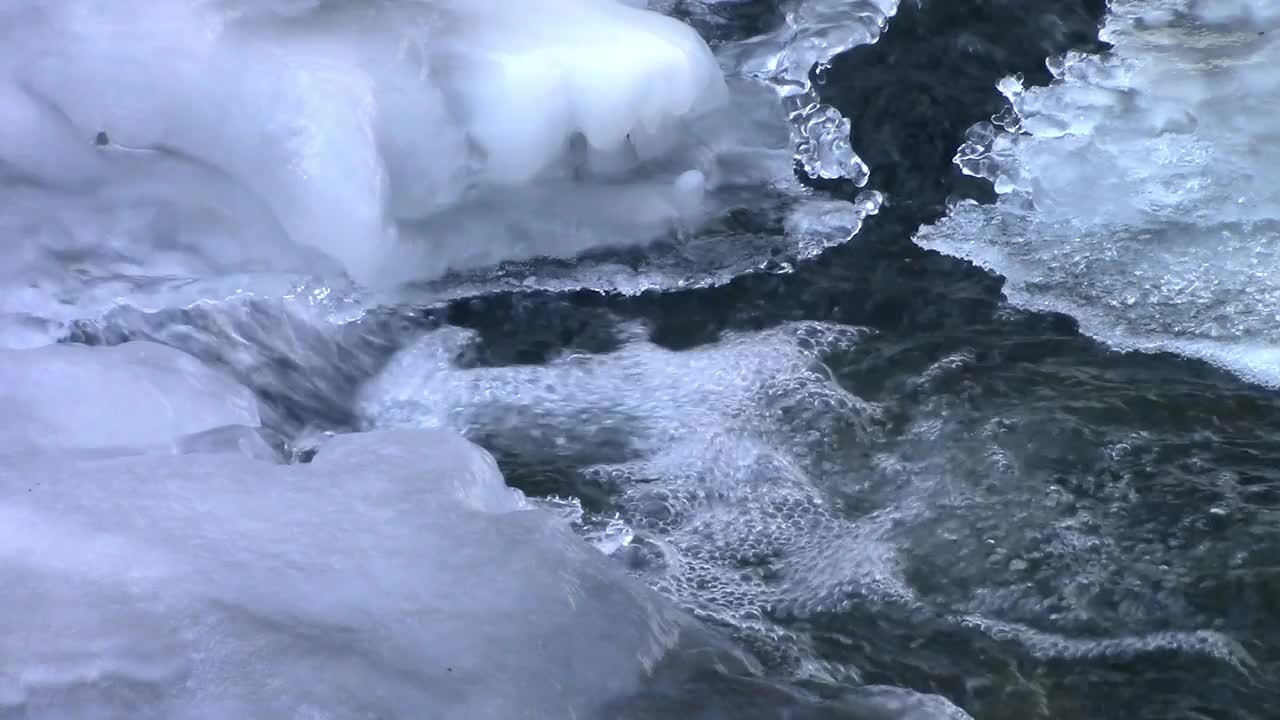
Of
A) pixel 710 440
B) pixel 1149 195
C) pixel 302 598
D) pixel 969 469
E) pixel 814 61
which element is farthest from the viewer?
pixel 814 61

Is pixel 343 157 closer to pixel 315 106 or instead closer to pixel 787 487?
pixel 315 106

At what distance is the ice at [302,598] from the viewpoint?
5.98 feet

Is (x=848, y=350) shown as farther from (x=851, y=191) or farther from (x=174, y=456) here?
(x=174, y=456)

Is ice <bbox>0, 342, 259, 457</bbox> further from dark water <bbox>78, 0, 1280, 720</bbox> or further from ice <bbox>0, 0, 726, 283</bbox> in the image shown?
ice <bbox>0, 0, 726, 283</bbox>

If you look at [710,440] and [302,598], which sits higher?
[302,598]

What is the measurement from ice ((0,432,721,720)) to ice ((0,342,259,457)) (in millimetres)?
118

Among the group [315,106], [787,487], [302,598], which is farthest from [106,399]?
[787,487]

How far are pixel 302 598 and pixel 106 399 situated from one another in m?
0.72

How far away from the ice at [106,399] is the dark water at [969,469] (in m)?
0.31

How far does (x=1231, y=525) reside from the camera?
2420 mm

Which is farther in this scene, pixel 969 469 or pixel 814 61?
pixel 814 61

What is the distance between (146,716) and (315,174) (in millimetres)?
1478

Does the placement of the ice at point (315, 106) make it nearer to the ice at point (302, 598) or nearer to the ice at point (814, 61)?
the ice at point (814, 61)

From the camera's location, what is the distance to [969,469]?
8.42ft
